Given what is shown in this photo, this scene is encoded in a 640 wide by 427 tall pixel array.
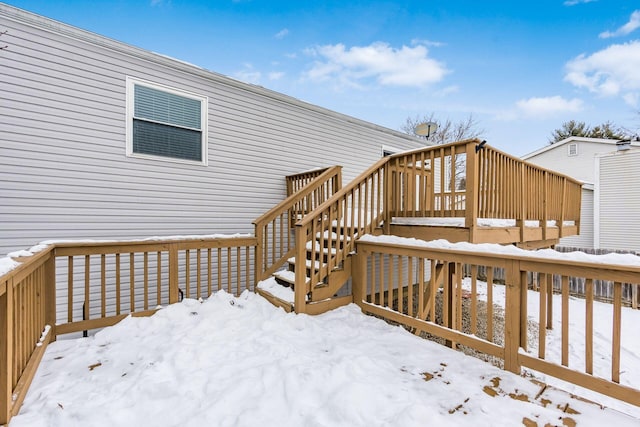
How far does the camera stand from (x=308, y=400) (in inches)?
77.1

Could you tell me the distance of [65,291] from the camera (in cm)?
409

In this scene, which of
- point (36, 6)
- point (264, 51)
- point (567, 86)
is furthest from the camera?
point (567, 86)

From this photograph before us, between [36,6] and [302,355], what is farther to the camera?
[36,6]

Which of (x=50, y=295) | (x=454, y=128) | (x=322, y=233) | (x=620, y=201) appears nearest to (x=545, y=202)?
(x=322, y=233)

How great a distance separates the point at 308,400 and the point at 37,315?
2379 millimetres

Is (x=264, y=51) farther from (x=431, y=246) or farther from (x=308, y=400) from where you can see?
(x=308, y=400)

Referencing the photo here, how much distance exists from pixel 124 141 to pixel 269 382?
4.15 metres

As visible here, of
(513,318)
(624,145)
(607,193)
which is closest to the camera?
(513,318)

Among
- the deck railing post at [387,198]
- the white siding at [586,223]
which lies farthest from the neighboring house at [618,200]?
the deck railing post at [387,198]

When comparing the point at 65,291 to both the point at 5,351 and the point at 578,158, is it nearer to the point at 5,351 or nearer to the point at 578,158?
the point at 5,351

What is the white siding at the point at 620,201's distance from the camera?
11.4 m

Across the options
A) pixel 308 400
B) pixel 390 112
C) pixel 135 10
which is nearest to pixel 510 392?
pixel 308 400

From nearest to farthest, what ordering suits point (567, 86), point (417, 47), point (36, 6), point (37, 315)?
point (37, 315) → point (36, 6) → point (417, 47) → point (567, 86)

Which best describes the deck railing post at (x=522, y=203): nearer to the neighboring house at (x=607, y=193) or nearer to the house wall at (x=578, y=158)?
the neighboring house at (x=607, y=193)
